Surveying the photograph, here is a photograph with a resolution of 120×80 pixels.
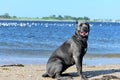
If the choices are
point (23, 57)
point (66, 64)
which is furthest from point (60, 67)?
point (23, 57)

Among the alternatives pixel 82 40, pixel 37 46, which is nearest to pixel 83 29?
pixel 82 40

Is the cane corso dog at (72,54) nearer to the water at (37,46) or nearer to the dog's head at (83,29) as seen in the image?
the dog's head at (83,29)

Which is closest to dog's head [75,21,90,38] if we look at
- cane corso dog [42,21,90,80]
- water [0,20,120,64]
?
cane corso dog [42,21,90,80]

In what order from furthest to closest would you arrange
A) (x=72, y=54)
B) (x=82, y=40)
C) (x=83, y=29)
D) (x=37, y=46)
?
(x=37, y=46) < (x=72, y=54) < (x=82, y=40) < (x=83, y=29)

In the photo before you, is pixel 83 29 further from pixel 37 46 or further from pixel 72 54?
pixel 37 46

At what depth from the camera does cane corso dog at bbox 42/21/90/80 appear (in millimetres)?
12711

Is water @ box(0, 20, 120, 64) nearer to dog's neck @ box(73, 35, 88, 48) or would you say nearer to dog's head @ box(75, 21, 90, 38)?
dog's neck @ box(73, 35, 88, 48)

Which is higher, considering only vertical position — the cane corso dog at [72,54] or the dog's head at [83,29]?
the dog's head at [83,29]

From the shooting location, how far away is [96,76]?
13.4 m

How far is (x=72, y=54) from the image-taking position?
1298 cm

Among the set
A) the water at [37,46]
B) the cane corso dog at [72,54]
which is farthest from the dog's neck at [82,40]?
the water at [37,46]

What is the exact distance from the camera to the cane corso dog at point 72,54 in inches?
500

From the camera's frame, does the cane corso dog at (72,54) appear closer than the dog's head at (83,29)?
No

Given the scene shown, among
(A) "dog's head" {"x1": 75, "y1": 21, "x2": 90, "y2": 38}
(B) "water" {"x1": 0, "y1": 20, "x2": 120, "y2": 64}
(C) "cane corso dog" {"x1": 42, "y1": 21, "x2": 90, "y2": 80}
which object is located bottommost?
(B) "water" {"x1": 0, "y1": 20, "x2": 120, "y2": 64}
